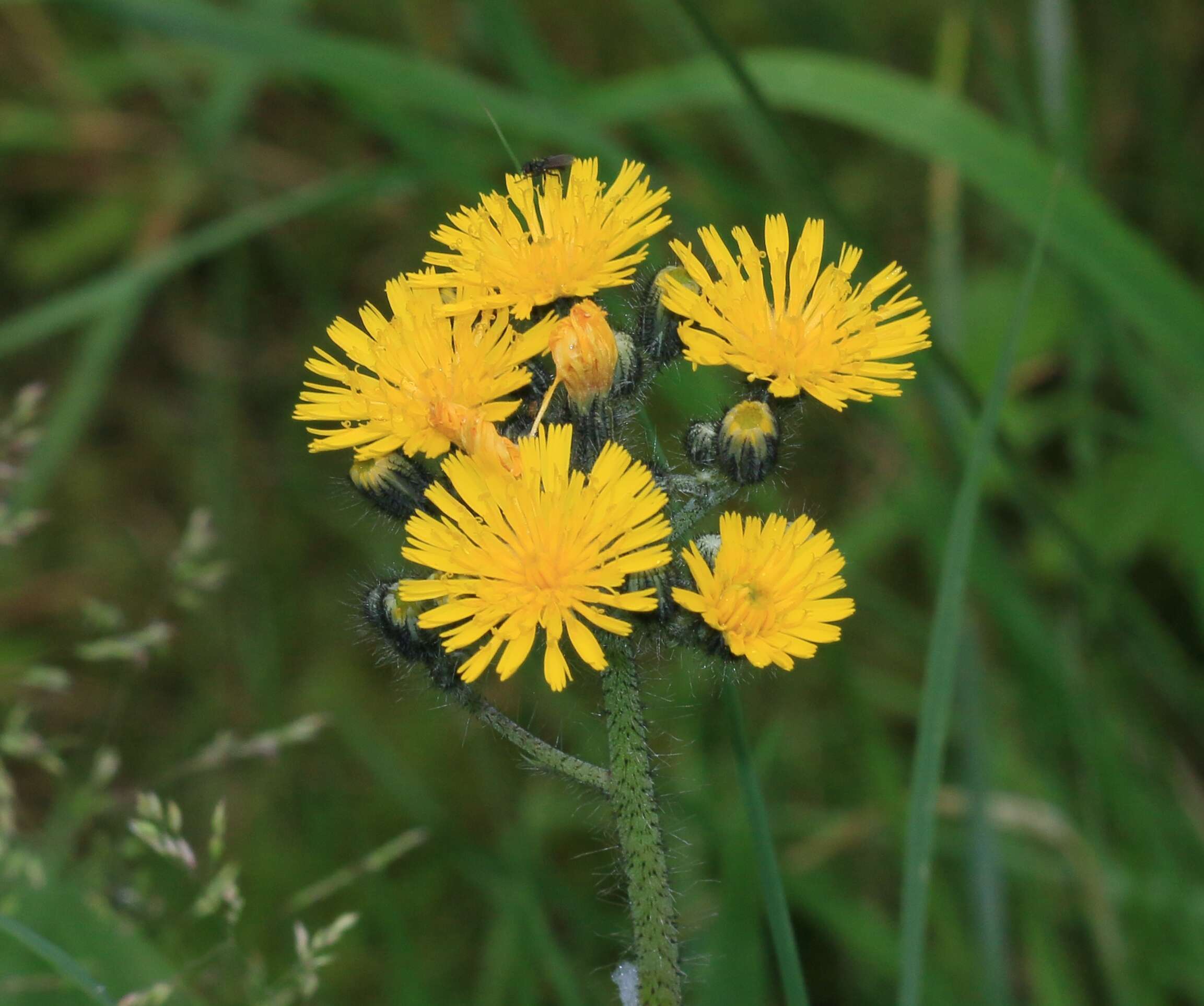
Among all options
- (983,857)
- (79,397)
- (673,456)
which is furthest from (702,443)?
(79,397)

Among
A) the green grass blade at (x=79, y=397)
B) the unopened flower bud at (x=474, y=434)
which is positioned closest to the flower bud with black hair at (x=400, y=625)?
the unopened flower bud at (x=474, y=434)

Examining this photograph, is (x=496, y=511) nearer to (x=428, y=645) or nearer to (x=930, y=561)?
(x=428, y=645)

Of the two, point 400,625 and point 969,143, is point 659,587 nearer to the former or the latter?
point 400,625

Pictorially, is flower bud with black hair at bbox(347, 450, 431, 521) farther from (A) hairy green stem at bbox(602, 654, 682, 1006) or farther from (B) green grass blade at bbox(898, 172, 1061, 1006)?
(B) green grass blade at bbox(898, 172, 1061, 1006)

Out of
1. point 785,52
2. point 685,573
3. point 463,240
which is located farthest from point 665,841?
point 785,52

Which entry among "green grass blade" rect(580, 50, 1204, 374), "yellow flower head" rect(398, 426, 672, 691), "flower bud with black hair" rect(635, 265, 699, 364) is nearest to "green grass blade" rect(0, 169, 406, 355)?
"green grass blade" rect(580, 50, 1204, 374)

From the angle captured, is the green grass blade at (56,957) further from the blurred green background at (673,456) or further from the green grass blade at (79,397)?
the green grass blade at (79,397)
